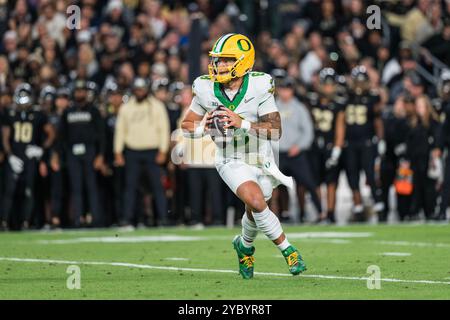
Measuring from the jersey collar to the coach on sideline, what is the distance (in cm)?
809

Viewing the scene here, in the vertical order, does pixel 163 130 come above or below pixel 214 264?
above

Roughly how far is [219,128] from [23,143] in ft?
31.0

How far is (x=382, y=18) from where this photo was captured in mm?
25047

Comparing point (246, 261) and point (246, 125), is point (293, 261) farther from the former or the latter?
point (246, 125)

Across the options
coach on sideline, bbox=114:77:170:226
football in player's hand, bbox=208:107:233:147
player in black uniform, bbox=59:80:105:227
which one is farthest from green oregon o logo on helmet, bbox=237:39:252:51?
player in black uniform, bbox=59:80:105:227

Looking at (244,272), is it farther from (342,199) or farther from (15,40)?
(15,40)

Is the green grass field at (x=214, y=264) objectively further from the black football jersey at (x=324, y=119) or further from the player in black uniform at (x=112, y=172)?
the black football jersey at (x=324, y=119)

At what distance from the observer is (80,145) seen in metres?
19.8

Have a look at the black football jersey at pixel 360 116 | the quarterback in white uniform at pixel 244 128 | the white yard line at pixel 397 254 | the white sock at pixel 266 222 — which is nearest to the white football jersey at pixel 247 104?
the quarterback in white uniform at pixel 244 128

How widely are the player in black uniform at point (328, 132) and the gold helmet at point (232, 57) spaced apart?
917 centimetres

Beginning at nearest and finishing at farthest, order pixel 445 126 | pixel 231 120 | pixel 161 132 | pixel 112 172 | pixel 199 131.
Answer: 1. pixel 231 120
2. pixel 199 131
3. pixel 161 132
4. pixel 445 126
5. pixel 112 172

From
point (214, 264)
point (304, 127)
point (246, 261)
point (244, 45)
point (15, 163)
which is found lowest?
point (214, 264)

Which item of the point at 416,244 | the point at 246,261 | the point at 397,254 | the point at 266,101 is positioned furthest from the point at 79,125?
the point at 246,261
